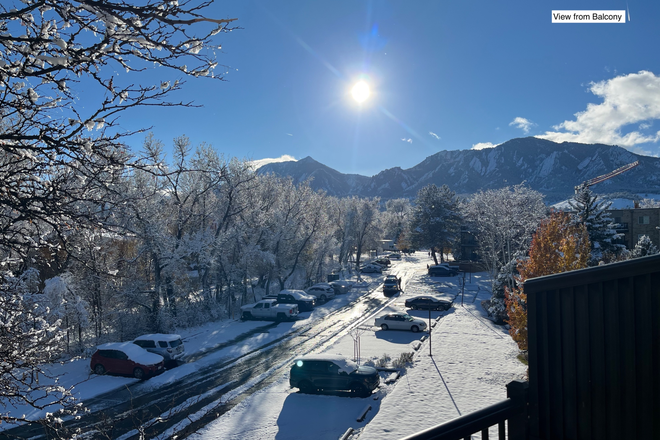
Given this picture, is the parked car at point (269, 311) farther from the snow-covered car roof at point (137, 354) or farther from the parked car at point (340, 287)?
the parked car at point (340, 287)

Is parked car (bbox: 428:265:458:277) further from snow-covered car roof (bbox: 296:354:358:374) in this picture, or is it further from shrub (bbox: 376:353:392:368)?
snow-covered car roof (bbox: 296:354:358:374)

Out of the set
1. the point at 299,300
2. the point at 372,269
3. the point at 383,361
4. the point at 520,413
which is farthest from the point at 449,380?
the point at 372,269

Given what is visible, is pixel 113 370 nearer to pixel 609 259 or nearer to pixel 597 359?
pixel 597 359

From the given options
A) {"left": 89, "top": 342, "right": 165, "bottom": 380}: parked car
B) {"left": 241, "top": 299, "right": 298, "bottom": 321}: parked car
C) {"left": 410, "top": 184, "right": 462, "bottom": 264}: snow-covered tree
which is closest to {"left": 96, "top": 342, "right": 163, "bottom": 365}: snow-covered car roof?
{"left": 89, "top": 342, "right": 165, "bottom": 380}: parked car

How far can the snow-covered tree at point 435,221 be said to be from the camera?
53.8 metres

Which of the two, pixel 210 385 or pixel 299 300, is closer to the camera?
pixel 210 385

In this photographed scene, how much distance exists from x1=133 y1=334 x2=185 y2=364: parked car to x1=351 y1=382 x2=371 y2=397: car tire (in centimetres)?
929

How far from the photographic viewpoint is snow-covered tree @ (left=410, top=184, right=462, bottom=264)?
53.8 meters

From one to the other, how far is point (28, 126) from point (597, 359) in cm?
614

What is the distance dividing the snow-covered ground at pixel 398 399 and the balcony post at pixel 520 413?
8.60 metres

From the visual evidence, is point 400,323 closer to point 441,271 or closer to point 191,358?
point 191,358

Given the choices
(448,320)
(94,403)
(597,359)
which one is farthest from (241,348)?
(597,359)

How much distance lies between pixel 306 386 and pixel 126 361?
8.29 m

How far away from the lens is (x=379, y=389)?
14312 millimetres
